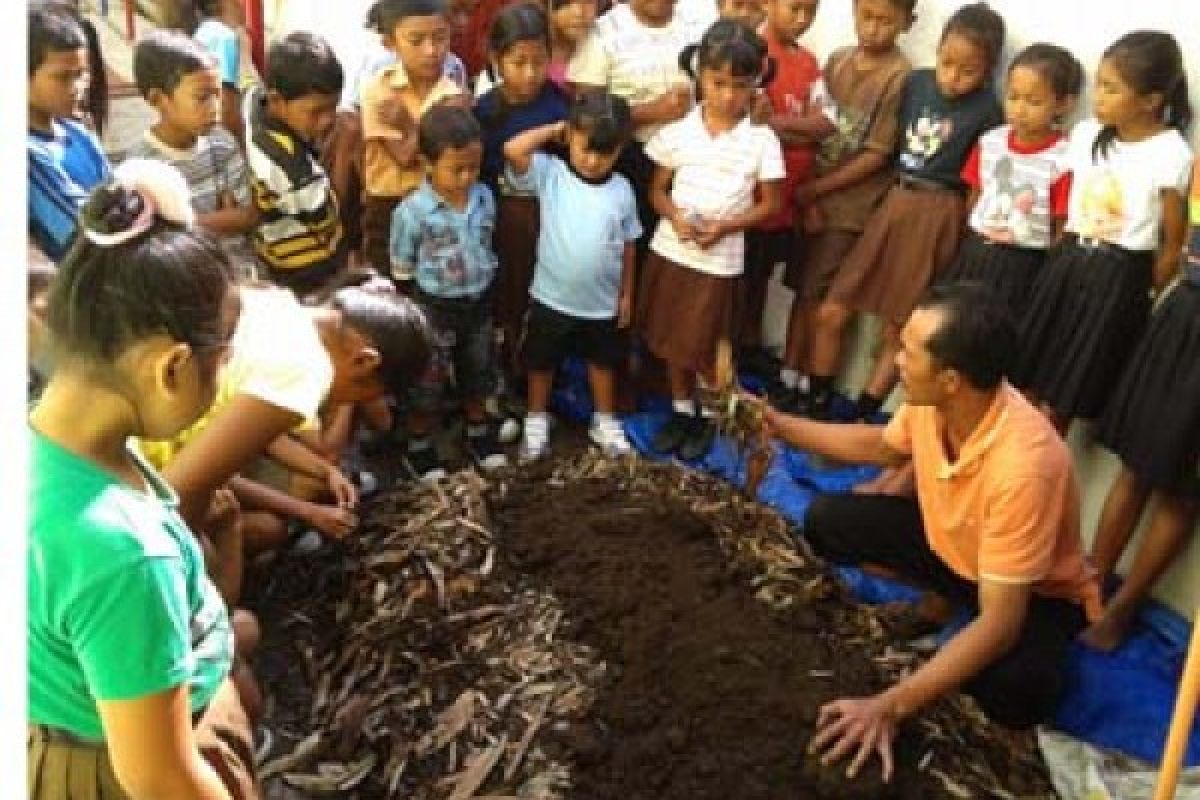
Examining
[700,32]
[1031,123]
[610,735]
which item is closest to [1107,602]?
[1031,123]

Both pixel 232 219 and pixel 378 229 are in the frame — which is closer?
pixel 232 219

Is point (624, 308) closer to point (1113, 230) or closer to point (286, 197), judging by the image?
point (286, 197)

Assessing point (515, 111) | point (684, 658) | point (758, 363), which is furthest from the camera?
point (758, 363)

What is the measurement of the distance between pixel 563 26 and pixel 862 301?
127 centimetres

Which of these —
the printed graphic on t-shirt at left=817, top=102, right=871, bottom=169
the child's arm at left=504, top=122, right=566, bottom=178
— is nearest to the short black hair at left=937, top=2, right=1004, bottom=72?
the printed graphic on t-shirt at left=817, top=102, right=871, bottom=169

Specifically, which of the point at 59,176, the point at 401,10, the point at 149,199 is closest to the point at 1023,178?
the point at 401,10

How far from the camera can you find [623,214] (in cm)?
385

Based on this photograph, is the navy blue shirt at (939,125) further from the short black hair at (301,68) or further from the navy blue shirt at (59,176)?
the navy blue shirt at (59,176)

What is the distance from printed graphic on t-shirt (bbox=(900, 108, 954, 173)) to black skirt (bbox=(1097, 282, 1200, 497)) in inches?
35.2

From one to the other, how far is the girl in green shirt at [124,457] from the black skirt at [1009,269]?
2522mm

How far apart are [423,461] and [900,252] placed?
1554 mm

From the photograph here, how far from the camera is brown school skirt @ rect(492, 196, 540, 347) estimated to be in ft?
13.0

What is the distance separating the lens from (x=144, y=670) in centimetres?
140
